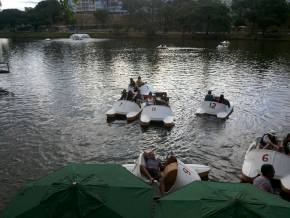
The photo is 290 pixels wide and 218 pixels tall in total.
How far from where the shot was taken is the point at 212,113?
2498 centimetres

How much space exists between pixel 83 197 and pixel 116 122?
15.8 metres

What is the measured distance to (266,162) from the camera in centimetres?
1533

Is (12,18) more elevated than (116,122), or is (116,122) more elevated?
(12,18)

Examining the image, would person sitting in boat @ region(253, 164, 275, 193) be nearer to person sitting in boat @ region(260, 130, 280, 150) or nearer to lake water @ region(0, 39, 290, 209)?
person sitting in boat @ region(260, 130, 280, 150)

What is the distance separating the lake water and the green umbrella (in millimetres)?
6526

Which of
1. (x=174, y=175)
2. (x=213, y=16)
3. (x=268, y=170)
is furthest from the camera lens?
(x=213, y=16)

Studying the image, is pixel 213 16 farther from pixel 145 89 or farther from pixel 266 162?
pixel 266 162

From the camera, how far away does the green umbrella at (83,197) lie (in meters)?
8.30

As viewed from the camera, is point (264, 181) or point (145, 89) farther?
point (145, 89)

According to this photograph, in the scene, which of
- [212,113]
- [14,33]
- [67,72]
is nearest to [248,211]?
[212,113]

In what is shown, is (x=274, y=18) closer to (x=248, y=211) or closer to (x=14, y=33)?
(x=248, y=211)

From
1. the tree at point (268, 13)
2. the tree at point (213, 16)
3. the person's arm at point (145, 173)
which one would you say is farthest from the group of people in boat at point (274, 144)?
the tree at point (213, 16)

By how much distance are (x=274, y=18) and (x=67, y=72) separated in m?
68.5

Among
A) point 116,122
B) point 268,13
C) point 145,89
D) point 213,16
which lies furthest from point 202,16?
point 116,122
